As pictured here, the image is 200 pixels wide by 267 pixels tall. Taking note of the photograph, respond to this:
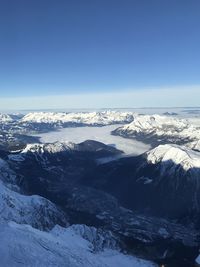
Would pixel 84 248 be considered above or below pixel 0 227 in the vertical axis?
below

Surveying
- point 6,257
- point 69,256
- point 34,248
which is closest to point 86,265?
point 69,256

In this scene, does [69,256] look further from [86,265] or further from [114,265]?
[114,265]

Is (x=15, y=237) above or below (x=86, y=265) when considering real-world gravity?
above

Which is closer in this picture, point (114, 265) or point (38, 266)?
point (38, 266)

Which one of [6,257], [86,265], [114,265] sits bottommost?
[114,265]

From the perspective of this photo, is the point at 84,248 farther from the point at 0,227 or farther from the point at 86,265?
the point at 0,227

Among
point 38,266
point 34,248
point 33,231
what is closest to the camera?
point 38,266

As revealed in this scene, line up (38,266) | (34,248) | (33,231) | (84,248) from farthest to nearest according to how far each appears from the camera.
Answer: (84,248), (33,231), (34,248), (38,266)

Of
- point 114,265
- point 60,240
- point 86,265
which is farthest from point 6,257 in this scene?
point 114,265

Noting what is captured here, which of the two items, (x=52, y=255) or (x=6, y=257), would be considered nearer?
(x=6, y=257)
